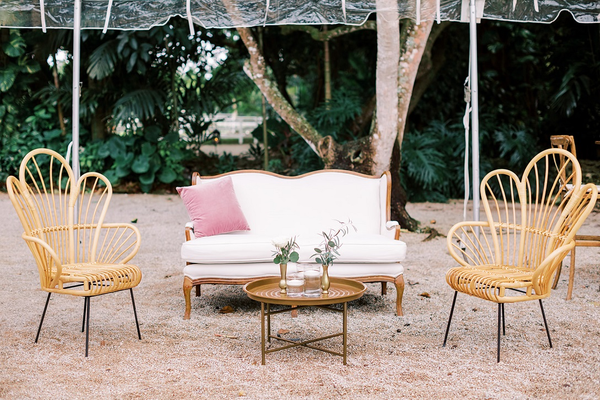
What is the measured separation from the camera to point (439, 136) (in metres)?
9.80

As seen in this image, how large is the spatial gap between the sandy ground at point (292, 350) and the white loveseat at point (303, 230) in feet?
0.83

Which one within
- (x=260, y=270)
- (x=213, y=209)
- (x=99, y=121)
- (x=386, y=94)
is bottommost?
(x=260, y=270)

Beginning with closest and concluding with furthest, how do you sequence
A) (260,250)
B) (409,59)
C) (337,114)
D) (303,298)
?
(303,298), (260,250), (409,59), (337,114)

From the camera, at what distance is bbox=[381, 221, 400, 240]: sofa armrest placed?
4105 mm

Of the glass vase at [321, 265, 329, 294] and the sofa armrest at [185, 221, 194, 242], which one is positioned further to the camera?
the sofa armrest at [185, 221, 194, 242]

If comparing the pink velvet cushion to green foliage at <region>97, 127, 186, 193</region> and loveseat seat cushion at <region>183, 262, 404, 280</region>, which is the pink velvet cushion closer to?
loveseat seat cushion at <region>183, 262, 404, 280</region>

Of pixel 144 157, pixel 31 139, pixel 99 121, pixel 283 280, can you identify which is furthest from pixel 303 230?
pixel 31 139

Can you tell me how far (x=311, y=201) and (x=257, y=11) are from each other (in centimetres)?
149

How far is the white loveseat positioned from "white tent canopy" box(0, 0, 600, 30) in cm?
118

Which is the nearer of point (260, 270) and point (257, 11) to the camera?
point (260, 270)

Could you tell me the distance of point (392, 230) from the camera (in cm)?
416

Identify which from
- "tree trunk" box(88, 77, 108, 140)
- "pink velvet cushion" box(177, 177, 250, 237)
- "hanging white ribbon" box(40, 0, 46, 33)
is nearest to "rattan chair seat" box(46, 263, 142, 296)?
"pink velvet cushion" box(177, 177, 250, 237)

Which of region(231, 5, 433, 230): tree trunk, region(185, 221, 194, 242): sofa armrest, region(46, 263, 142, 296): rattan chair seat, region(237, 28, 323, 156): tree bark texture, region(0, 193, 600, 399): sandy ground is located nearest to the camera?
region(0, 193, 600, 399): sandy ground

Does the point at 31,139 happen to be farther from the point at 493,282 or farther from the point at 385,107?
the point at 493,282
